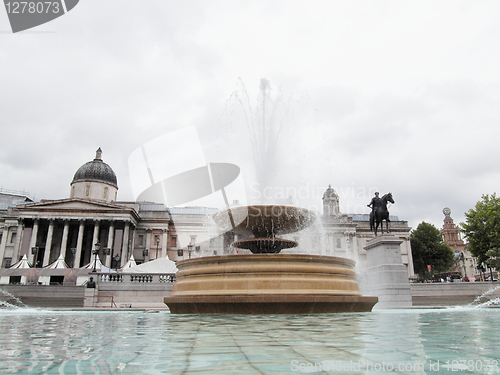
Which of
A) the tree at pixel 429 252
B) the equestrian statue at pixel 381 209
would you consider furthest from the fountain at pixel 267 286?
the tree at pixel 429 252

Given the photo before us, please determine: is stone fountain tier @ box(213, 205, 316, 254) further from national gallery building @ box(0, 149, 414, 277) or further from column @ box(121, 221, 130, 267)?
column @ box(121, 221, 130, 267)

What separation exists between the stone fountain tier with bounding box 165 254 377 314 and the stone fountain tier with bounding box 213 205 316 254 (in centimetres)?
289

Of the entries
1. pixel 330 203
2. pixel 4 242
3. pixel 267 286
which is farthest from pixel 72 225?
pixel 267 286

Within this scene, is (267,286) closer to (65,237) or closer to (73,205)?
(65,237)

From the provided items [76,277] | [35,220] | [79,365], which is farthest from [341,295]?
[35,220]

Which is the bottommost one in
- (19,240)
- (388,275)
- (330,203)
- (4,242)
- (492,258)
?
(388,275)

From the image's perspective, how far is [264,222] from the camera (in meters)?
13.4

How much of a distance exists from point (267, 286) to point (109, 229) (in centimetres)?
4981

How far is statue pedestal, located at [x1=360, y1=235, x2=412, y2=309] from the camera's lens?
54.3 ft

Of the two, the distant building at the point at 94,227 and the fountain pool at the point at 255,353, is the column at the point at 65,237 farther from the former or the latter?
the fountain pool at the point at 255,353

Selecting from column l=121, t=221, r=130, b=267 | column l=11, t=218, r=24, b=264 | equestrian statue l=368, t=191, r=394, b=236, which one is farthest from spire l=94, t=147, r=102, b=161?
equestrian statue l=368, t=191, r=394, b=236

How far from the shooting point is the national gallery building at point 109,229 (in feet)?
171

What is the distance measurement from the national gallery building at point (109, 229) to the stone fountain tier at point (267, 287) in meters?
31.9

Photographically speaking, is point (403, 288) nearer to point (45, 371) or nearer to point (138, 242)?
point (45, 371)
